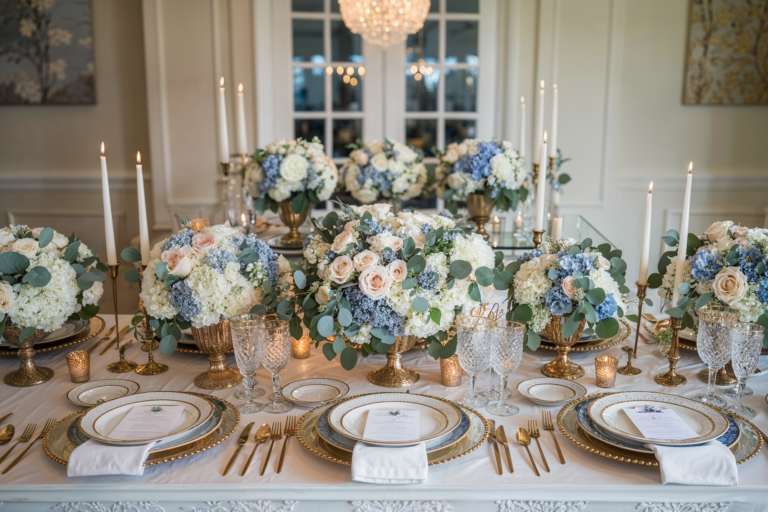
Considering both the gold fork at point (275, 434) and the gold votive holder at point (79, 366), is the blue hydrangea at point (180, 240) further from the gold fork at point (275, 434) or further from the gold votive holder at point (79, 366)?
the gold fork at point (275, 434)

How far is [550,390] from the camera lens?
137cm

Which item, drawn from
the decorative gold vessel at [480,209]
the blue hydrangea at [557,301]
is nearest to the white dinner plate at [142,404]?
the blue hydrangea at [557,301]

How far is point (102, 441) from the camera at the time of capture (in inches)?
42.3

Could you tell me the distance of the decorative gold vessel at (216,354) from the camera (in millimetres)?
1396

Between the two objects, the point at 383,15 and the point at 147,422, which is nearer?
the point at 147,422

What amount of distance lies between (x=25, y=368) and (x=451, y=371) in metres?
0.97

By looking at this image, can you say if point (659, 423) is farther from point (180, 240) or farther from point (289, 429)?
point (180, 240)

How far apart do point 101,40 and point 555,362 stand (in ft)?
11.9

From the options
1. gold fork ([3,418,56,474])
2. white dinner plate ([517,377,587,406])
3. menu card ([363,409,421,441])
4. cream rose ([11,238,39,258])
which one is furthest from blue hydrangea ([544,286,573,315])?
cream rose ([11,238,39,258])

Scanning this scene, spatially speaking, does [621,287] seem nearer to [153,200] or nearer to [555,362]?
[555,362]

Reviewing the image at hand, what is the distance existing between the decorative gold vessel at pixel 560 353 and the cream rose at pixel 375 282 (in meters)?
0.41

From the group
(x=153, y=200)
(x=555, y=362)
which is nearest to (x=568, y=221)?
(x=555, y=362)

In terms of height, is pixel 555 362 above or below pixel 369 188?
below

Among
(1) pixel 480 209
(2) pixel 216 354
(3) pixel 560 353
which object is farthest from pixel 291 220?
(3) pixel 560 353
